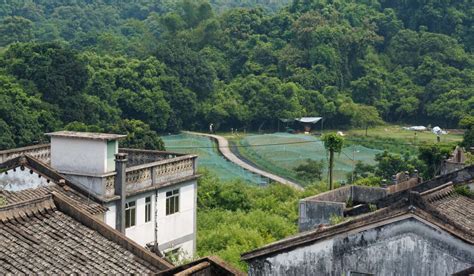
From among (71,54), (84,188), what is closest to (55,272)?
(84,188)

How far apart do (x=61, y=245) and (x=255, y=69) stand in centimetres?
7612

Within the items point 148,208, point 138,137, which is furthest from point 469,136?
point 148,208

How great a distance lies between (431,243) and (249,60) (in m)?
76.5

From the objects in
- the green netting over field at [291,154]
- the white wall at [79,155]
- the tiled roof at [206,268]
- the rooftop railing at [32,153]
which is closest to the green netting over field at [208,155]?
the green netting over field at [291,154]

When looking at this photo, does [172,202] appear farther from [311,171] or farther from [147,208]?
[311,171]

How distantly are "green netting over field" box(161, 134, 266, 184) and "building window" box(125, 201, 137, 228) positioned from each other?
2832 cm

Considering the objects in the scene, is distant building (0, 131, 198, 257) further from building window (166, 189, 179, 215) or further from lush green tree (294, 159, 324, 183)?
lush green tree (294, 159, 324, 183)

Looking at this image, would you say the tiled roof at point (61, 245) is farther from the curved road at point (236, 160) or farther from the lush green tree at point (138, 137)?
the curved road at point (236, 160)

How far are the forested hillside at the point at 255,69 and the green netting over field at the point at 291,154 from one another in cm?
937

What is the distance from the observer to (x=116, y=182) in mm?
22281

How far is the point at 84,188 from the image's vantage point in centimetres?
2188

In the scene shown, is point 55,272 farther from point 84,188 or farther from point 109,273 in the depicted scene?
point 84,188

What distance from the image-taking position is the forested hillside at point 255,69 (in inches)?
2440

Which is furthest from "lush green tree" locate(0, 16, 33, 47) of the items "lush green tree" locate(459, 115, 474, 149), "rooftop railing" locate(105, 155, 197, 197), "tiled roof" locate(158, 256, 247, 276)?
"tiled roof" locate(158, 256, 247, 276)
